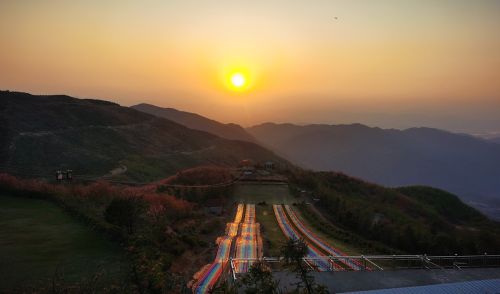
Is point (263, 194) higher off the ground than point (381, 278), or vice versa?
point (263, 194)

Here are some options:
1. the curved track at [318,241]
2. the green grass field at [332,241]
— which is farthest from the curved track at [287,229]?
the green grass field at [332,241]

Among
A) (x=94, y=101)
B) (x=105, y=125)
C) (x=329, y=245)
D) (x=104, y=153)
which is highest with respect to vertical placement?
(x=94, y=101)

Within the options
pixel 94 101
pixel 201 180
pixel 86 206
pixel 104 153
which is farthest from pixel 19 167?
pixel 94 101

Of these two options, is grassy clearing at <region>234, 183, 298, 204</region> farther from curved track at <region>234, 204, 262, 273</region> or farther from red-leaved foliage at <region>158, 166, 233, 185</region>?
curved track at <region>234, 204, 262, 273</region>

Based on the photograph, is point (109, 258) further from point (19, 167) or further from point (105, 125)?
point (105, 125)

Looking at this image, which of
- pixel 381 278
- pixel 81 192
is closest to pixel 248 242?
pixel 381 278

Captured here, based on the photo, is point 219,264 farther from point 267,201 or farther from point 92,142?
point 92,142

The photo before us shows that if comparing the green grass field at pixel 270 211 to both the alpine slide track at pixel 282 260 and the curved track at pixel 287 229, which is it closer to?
the curved track at pixel 287 229
